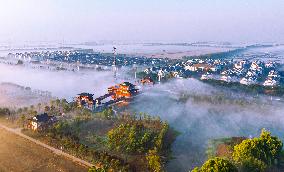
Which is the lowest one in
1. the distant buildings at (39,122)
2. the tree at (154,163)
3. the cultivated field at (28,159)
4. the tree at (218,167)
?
the cultivated field at (28,159)

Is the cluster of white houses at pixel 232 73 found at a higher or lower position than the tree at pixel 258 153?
higher

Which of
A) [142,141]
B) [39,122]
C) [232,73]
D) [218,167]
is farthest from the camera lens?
[232,73]

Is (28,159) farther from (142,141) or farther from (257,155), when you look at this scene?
(257,155)

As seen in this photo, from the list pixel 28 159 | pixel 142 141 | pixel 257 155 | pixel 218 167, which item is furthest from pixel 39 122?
pixel 257 155

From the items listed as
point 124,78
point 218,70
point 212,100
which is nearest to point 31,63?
point 124,78

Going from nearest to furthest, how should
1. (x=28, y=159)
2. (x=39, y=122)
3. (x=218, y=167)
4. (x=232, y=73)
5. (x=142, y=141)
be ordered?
(x=218, y=167) < (x=28, y=159) < (x=142, y=141) < (x=39, y=122) < (x=232, y=73)

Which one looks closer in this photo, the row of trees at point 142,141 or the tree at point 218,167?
the tree at point 218,167

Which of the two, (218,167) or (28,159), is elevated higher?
(218,167)

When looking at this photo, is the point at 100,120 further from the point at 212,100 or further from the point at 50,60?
the point at 50,60

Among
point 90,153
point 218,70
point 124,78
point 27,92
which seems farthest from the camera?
point 218,70

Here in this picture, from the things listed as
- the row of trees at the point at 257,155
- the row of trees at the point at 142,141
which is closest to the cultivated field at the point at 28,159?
the row of trees at the point at 142,141

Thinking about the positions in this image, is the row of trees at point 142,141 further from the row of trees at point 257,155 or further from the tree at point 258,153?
the tree at point 258,153
